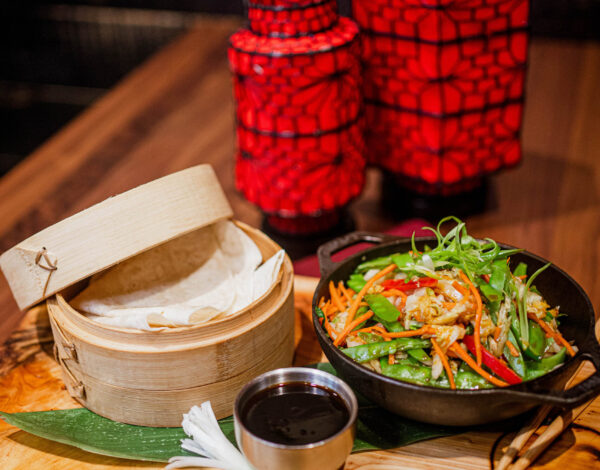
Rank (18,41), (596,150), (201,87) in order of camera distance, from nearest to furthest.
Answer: (596,150) → (201,87) → (18,41)

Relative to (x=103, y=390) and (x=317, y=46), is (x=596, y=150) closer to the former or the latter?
(x=317, y=46)

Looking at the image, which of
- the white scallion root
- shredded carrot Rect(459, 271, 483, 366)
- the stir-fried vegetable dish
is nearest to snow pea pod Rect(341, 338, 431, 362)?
the stir-fried vegetable dish

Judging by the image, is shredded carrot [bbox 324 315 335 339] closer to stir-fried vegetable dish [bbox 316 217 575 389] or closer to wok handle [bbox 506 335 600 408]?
stir-fried vegetable dish [bbox 316 217 575 389]

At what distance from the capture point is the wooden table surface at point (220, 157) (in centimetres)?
240

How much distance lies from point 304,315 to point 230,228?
35 centimetres

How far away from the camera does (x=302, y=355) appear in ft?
5.91

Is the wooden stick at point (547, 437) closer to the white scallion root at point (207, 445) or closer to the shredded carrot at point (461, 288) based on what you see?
the shredded carrot at point (461, 288)

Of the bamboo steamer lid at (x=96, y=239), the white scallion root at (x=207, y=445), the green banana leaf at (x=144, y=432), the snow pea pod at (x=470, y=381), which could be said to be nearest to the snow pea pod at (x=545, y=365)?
the snow pea pod at (x=470, y=381)

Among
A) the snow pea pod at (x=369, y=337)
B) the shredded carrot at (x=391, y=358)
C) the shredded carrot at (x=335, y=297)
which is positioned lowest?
the shredded carrot at (x=391, y=358)

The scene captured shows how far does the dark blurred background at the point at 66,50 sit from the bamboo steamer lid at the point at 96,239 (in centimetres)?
315

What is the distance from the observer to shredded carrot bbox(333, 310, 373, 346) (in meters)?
1.53

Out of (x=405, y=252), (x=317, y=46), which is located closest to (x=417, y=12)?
(x=317, y=46)

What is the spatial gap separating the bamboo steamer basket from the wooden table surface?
0.49 m

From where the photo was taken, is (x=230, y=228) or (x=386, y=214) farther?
(x=386, y=214)
